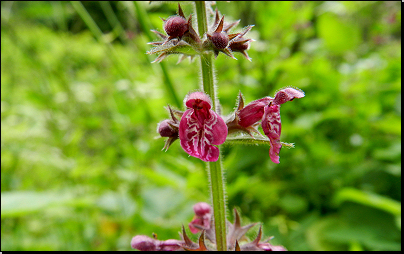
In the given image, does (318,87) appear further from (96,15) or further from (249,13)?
(96,15)

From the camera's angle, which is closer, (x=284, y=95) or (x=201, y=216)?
(x=284, y=95)

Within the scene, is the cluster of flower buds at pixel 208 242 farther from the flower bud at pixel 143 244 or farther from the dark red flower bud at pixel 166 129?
the dark red flower bud at pixel 166 129

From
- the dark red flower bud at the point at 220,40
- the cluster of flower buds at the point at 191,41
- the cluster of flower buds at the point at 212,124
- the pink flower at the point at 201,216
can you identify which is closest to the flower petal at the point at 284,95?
the cluster of flower buds at the point at 212,124

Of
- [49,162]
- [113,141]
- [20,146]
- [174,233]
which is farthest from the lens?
[113,141]

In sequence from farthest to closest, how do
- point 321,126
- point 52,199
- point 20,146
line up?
1. point 321,126
2. point 20,146
3. point 52,199

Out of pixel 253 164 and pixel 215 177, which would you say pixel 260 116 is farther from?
pixel 253 164

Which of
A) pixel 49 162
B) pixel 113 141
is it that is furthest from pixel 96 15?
pixel 49 162

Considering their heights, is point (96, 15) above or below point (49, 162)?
above

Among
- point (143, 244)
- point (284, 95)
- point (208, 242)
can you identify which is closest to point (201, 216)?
point (208, 242)
